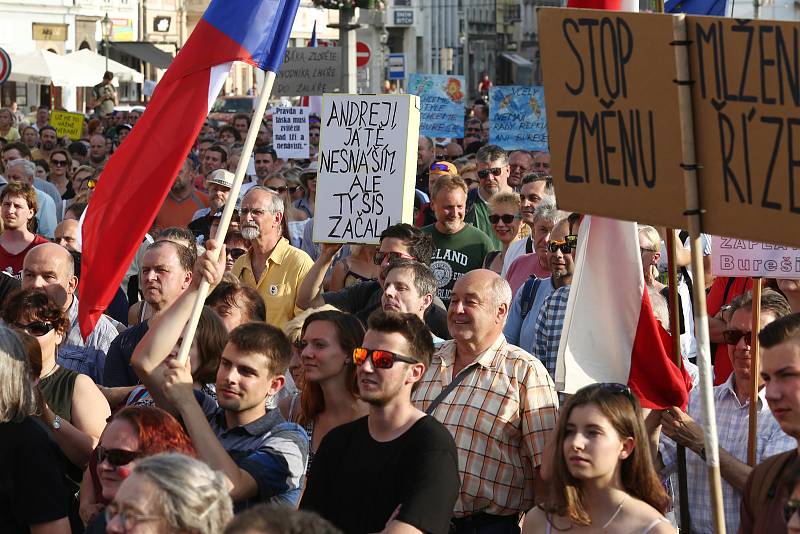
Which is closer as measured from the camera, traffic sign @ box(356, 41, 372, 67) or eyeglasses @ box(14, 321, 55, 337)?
eyeglasses @ box(14, 321, 55, 337)

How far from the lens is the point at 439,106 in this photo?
69.3 feet

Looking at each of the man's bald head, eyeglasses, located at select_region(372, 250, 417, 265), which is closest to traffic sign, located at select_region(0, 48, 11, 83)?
the man's bald head

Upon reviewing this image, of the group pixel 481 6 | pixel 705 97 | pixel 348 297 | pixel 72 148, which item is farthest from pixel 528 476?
pixel 481 6

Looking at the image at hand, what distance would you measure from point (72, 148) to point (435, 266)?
11409 millimetres

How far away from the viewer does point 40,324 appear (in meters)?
6.17

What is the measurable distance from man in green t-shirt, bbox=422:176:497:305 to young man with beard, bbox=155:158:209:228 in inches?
147

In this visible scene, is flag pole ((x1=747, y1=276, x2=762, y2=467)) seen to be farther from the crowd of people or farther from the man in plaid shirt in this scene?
the man in plaid shirt

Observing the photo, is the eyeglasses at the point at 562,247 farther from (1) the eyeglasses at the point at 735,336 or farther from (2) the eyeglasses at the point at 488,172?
(2) the eyeglasses at the point at 488,172

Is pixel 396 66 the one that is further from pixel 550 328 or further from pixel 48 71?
pixel 550 328

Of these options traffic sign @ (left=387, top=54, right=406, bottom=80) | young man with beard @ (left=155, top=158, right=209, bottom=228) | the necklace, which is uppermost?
traffic sign @ (left=387, top=54, right=406, bottom=80)

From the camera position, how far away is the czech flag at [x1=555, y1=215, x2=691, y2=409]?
17.7 feet

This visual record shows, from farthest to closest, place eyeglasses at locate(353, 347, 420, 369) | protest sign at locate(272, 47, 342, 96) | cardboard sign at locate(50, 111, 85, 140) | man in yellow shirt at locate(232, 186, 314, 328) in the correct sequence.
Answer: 1. cardboard sign at locate(50, 111, 85, 140)
2. protest sign at locate(272, 47, 342, 96)
3. man in yellow shirt at locate(232, 186, 314, 328)
4. eyeglasses at locate(353, 347, 420, 369)

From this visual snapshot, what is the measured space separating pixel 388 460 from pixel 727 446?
1.55m

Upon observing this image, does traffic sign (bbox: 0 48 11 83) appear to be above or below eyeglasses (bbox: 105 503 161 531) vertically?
above
